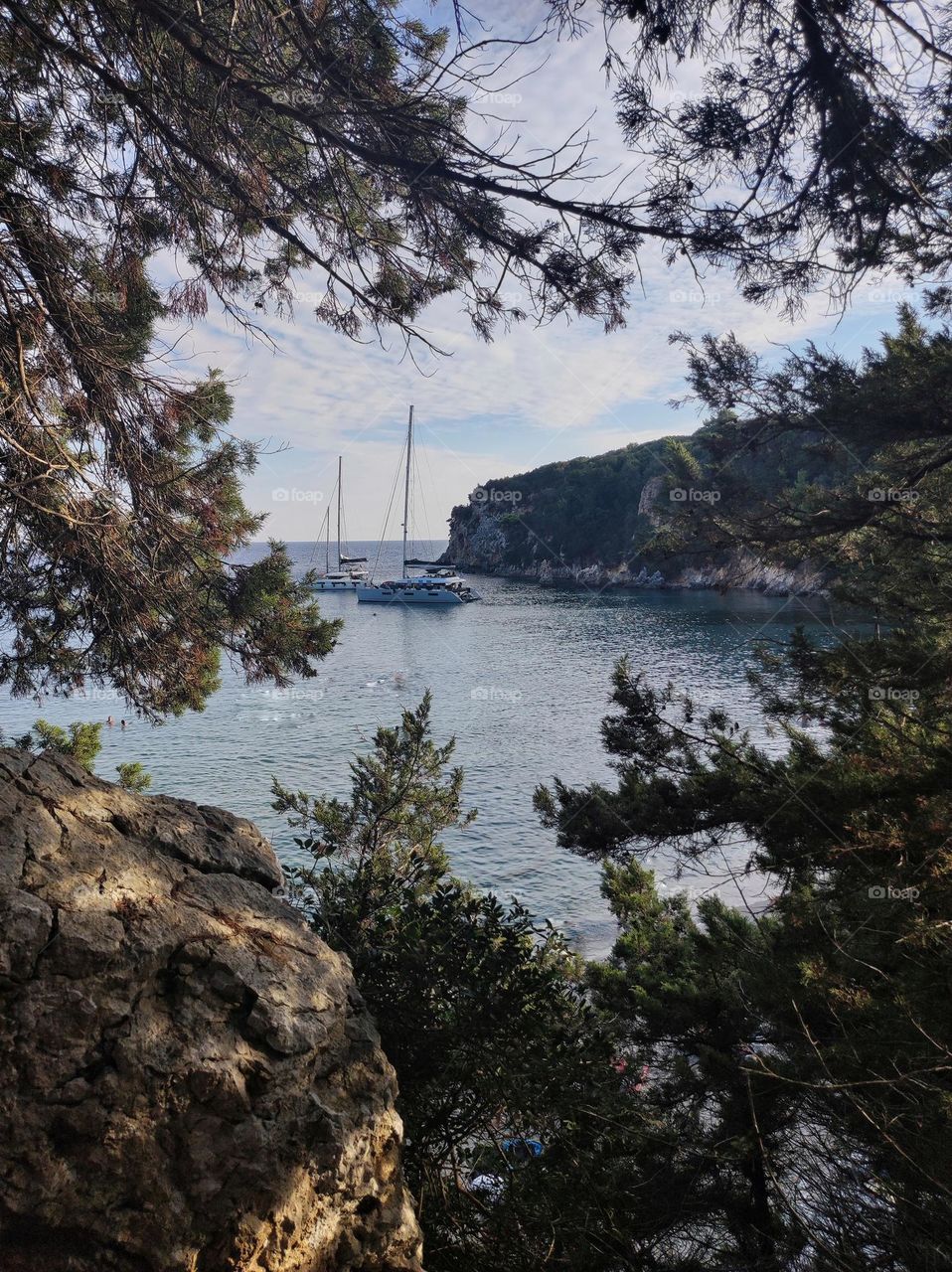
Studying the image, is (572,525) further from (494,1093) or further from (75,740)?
(494,1093)

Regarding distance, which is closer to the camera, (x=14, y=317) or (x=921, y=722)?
(x=14, y=317)

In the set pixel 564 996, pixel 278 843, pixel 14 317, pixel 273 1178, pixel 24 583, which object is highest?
pixel 14 317

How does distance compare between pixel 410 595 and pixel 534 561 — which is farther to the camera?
pixel 534 561

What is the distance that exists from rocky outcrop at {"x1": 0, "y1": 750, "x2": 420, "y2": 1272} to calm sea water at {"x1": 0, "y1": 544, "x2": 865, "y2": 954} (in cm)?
443

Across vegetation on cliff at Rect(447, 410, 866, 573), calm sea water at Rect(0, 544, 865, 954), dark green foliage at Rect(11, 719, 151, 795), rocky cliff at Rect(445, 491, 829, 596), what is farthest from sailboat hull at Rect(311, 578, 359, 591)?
dark green foliage at Rect(11, 719, 151, 795)

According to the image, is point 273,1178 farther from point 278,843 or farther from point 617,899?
point 278,843

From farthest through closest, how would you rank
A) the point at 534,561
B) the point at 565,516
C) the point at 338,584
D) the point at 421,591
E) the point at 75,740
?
1. the point at 534,561
2. the point at 565,516
3. the point at 338,584
4. the point at 421,591
5. the point at 75,740

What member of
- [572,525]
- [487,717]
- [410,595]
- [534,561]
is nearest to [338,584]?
[410,595]

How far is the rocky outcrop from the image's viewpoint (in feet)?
6.37

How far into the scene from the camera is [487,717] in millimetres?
27844

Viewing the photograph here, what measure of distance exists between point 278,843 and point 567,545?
245 feet

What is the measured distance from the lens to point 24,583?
5.22 m

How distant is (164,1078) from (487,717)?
25.8 m

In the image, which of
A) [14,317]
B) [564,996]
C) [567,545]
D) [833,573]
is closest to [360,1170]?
[564,996]
